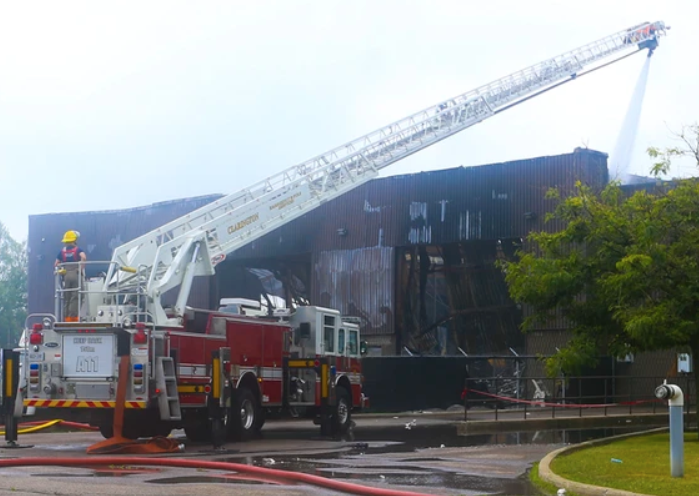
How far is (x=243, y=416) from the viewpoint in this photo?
20.4m

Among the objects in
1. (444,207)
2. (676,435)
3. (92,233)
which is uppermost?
(444,207)

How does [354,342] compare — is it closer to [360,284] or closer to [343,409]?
[343,409]

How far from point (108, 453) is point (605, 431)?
39.7 ft

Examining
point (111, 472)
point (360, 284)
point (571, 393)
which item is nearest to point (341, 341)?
point (111, 472)

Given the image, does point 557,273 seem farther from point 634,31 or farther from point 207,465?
point 634,31

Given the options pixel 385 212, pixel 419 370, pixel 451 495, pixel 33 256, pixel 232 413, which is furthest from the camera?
pixel 33 256

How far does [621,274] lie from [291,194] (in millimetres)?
13144

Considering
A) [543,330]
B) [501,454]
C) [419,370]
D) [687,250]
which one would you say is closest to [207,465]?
[501,454]

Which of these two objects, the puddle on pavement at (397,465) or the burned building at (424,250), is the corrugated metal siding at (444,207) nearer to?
the burned building at (424,250)

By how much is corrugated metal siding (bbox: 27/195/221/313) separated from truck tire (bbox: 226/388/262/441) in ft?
77.4

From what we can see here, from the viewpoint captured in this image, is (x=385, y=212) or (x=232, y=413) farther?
(x=385, y=212)

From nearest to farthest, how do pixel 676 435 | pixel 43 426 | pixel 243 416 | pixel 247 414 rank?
pixel 676 435, pixel 243 416, pixel 247 414, pixel 43 426

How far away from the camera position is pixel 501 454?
1766 cm

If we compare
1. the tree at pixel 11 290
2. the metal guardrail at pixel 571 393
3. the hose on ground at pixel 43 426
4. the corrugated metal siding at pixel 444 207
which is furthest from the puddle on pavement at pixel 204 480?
the tree at pixel 11 290
